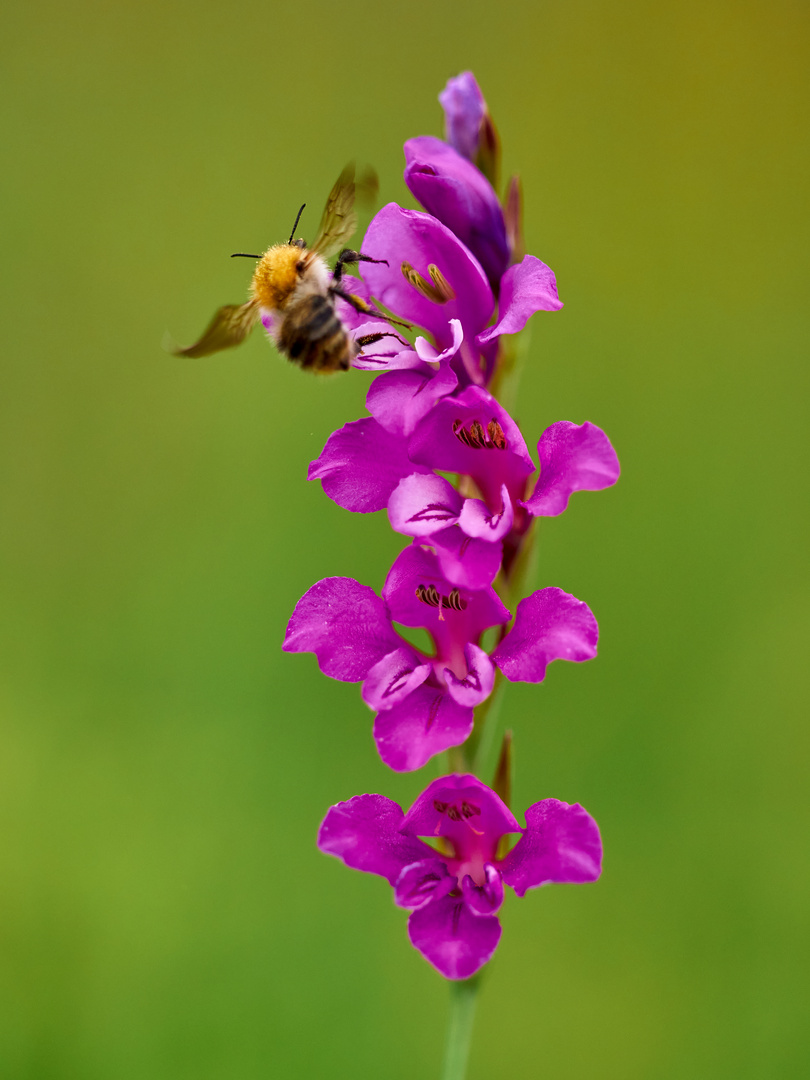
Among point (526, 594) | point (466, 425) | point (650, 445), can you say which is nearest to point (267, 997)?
point (526, 594)

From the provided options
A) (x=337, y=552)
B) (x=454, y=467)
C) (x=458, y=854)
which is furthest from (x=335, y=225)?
(x=337, y=552)

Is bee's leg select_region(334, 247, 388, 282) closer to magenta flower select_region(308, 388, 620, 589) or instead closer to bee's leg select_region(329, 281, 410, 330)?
bee's leg select_region(329, 281, 410, 330)

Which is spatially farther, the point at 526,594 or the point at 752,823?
the point at 752,823

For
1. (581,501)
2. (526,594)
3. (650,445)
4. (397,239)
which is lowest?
(526,594)

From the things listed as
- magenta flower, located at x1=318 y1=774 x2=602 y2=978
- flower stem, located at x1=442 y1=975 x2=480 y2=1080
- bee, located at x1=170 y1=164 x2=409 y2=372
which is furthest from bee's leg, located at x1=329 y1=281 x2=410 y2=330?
flower stem, located at x1=442 y1=975 x2=480 y2=1080

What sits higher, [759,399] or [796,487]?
[759,399]

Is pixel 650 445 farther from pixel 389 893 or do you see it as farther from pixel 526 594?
pixel 526 594

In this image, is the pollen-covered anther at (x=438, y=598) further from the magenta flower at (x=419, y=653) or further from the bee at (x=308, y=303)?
the bee at (x=308, y=303)

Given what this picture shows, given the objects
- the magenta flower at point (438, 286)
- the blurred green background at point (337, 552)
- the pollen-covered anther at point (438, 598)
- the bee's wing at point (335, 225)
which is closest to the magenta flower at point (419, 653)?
the pollen-covered anther at point (438, 598)
